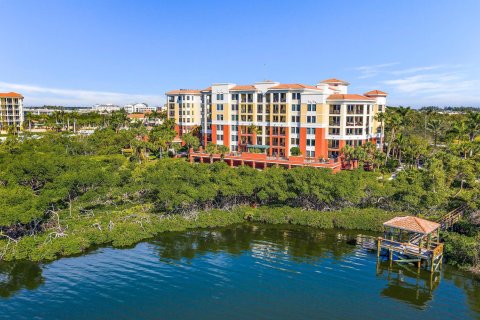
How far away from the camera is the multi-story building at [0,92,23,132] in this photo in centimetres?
13838

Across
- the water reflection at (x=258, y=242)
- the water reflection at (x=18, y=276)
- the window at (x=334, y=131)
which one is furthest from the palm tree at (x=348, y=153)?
the water reflection at (x=18, y=276)

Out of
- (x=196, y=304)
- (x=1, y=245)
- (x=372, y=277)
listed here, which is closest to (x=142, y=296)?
(x=196, y=304)

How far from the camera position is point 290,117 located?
77.2 metres

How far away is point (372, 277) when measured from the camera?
1309 inches

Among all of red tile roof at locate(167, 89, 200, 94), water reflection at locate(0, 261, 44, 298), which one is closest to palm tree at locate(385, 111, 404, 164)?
red tile roof at locate(167, 89, 200, 94)

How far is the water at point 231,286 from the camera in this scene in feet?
91.0

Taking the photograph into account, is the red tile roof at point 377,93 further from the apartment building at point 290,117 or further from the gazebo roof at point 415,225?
the gazebo roof at point 415,225

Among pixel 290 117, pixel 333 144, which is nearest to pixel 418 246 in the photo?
pixel 333 144

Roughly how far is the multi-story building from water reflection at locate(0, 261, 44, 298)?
393 feet

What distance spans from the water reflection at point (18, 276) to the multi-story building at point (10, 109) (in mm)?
119678

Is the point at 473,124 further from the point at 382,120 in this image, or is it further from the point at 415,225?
the point at 415,225

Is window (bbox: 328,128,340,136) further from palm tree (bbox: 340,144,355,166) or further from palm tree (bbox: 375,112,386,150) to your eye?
palm tree (bbox: 375,112,386,150)

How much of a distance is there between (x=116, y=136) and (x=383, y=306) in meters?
72.8

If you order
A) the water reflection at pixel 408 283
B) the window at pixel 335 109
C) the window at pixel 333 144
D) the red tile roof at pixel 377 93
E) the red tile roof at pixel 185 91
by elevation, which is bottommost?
the water reflection at pixel 408 283
